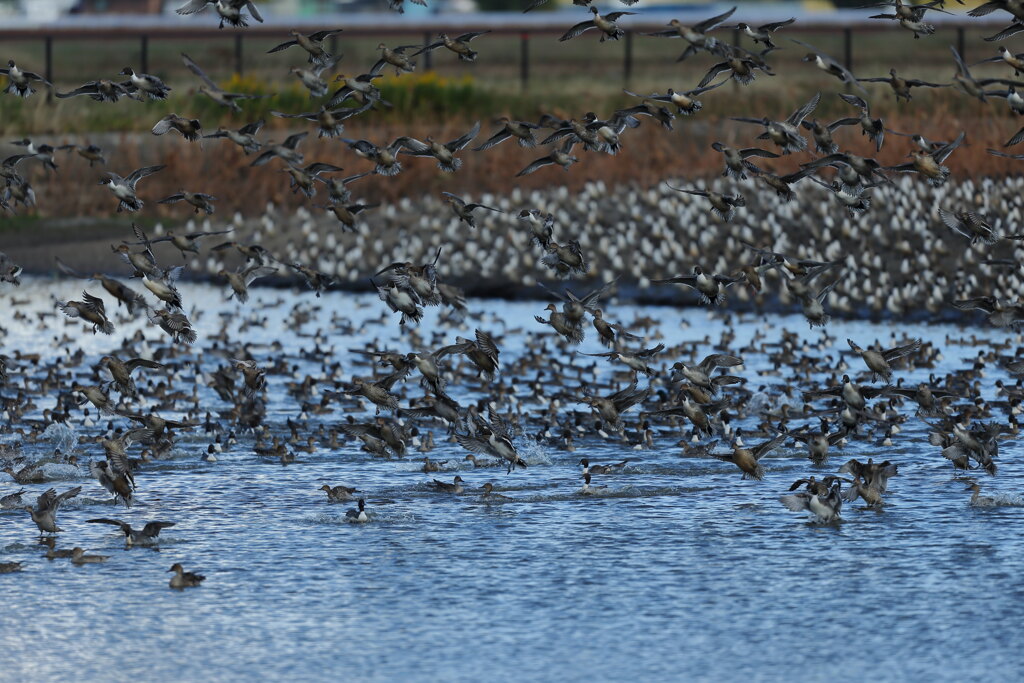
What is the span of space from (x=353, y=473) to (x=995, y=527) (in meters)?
5.57

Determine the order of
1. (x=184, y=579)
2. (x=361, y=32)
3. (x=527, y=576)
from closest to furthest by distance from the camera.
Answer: (x=184, y=579) < (x=527, y=576) < (x=361, y=32)

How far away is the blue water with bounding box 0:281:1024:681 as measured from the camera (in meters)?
9.78

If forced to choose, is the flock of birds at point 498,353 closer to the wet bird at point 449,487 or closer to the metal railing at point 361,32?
the wet bird at point 449,487

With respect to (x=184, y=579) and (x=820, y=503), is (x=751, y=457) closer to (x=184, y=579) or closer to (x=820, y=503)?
(x=820, y=503)

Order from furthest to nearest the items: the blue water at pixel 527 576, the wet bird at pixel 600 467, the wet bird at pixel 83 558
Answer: the wet bird at pixel 600 467 → the wet bird at pixel 83 558 → the blue water at pixel 527 576

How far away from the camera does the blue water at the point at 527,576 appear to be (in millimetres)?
9781

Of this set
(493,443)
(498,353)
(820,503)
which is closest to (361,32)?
(498,353)

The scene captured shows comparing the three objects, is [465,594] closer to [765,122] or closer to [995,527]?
[995,527]

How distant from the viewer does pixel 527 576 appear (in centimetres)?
1155

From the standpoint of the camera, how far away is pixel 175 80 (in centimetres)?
5469

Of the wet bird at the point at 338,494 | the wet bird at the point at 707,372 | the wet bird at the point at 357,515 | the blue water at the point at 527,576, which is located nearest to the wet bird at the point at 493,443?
the blue water at the point at 527,576

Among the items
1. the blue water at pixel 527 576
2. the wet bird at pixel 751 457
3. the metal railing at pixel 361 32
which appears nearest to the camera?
the blue water at pixel 527 576

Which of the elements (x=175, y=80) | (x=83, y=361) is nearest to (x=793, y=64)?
(x=175, y=80)

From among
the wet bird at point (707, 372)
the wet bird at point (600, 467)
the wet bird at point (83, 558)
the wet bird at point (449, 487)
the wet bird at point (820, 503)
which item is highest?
the wet bird at point (707, 372)
